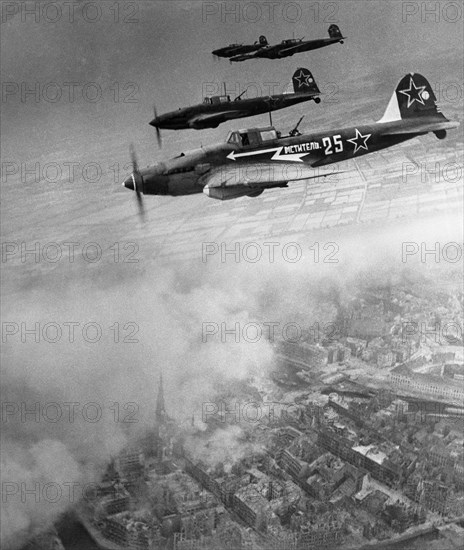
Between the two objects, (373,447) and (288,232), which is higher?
(288,232)

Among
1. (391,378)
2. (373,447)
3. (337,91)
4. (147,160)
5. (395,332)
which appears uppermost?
(337,91)

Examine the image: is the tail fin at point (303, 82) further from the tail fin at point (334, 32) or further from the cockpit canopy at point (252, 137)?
the cockpit canopy at point (252, 137)

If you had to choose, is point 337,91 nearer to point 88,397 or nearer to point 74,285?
point 74,285

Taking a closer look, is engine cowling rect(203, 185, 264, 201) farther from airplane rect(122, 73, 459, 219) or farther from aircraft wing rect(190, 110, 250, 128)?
aircraft wing rect(190, 110, 250, 128)

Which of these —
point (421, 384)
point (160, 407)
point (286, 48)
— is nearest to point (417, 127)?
point (286, 48)

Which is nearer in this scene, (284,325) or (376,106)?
(376,106)

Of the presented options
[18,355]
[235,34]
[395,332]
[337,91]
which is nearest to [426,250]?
[395,332]

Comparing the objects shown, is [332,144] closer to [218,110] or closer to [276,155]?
[276,155]

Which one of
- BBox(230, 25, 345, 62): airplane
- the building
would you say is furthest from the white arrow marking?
the building
